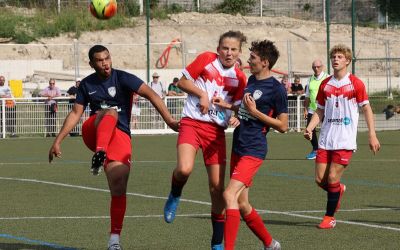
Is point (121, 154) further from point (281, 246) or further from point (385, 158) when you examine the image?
point (385, 158)

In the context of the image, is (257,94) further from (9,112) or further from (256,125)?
(9,112)

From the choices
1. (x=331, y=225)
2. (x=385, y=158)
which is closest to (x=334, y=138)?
(x=331, y=225)

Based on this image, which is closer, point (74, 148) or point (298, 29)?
point (74, 148)

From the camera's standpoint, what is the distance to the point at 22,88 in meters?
42.0

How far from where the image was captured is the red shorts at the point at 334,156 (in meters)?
12.4

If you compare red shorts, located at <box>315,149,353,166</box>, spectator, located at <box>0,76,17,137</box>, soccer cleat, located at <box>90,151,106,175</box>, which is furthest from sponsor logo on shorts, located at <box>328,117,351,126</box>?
spectator, located at <box>0,76,17,137</box>

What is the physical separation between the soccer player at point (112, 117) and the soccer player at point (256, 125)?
2.73 ft

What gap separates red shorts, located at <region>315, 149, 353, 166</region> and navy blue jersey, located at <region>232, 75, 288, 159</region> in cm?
276

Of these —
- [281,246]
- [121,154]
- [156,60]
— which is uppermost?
[156,60]

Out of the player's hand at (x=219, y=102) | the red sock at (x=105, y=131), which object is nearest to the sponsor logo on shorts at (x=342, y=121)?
the player's hand at (x=219, y=102)

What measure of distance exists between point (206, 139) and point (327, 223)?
2.42 m

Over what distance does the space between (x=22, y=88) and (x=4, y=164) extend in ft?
69.0

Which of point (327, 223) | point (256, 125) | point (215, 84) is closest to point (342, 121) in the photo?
point (327, 223)

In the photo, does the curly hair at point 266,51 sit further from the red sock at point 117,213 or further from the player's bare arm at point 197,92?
the red sock at point 117,213
